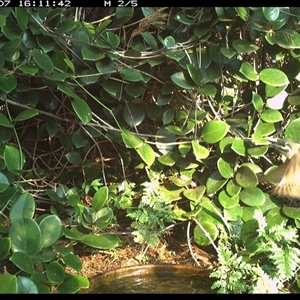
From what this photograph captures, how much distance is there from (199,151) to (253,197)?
0.77ft

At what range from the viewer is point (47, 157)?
1.88 metres

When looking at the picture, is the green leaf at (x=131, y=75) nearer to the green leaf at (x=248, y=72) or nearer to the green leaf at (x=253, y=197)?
the green leaf at (x=248, y=72)

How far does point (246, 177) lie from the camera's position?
1.64 metres

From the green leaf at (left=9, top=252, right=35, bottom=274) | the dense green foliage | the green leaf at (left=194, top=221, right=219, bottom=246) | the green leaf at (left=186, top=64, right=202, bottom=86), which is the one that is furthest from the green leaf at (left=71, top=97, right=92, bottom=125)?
the green leaf at (left=194, top=221, right=219, bottom=246)

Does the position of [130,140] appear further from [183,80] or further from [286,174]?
[286,174]

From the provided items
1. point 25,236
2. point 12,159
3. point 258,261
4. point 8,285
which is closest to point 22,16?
point 12,159

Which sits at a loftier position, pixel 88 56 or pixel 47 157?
pixel 88 56

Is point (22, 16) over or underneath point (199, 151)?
over

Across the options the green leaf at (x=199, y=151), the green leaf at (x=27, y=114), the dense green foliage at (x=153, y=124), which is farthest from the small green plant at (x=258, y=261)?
the green leaf at (x=27, y=114)

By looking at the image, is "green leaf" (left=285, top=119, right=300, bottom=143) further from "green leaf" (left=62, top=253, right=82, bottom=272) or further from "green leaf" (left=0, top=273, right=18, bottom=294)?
"green leaf" (left=0, top=273, right=18, bottom=294)

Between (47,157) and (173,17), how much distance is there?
717 millimetres

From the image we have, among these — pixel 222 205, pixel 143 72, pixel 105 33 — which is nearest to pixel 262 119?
pixel 222 205

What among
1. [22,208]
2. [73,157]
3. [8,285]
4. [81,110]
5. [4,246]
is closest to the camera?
[8,285]

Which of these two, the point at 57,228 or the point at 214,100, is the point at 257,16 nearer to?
the point at 214,100
